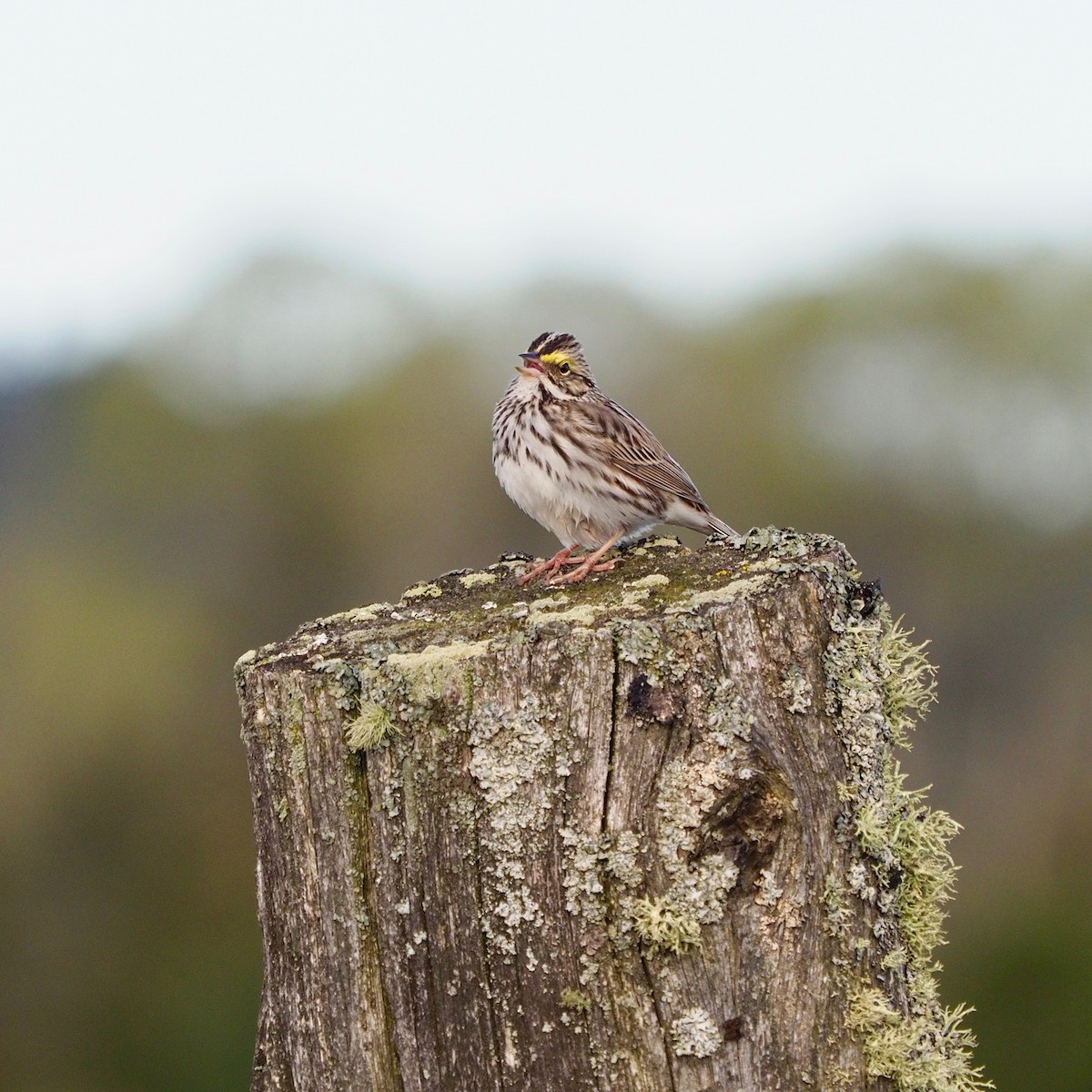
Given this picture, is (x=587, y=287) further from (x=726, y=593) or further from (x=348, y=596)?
(x=726, y=593)

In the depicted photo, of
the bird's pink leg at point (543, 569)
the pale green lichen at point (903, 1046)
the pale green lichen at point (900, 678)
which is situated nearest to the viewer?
the pale green lichen at point (903, 1046)

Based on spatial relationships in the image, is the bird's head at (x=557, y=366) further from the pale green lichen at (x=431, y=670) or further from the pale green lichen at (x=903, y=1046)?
the pale green lichen at (x=903, y=1046)

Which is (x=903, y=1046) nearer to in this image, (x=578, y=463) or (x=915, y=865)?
(x=915, y=865)

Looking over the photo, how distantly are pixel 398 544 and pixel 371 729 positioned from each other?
1266 inches

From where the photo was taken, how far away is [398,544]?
35.8m

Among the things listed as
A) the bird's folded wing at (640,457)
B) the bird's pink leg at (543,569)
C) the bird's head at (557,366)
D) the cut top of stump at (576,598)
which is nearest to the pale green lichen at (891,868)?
the cut top of stump at (576,598)

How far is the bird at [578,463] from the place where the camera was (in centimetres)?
719

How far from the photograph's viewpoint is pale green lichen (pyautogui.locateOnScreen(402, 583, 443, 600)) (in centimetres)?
487

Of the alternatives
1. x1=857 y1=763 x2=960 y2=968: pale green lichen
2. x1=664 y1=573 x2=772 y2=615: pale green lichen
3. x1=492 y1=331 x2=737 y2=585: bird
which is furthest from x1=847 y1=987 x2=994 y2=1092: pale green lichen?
x1=492 y1=331 x2=737 y2=585: bird

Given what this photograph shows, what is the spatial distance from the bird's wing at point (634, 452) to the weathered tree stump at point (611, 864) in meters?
3.34

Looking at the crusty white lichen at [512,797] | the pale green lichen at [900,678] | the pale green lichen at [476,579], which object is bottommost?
the crusty white lichen at [512,797]

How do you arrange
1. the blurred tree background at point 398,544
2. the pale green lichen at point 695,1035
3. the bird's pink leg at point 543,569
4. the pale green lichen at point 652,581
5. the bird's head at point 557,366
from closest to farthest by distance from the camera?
the pale green lichen at point 695,1035
the pale green lichen at point 652,581
the bird's pink leg at point 543,569
the bird's head at point 557,366
the blurred tree background at point 398,544

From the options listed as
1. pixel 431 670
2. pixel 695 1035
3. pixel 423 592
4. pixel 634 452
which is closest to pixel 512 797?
pixel 431 670

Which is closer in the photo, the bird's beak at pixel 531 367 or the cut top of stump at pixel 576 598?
the cut top of stump at pixel 576 598
